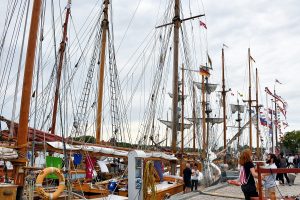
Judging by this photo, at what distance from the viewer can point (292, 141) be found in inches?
3684

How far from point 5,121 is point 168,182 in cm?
955

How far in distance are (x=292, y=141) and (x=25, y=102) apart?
93036 mm

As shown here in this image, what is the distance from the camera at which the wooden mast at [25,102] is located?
9.43 metres

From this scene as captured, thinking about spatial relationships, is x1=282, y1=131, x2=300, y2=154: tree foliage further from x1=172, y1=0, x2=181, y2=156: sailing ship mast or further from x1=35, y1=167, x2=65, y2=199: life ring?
x1=35, y1=167, x2=65, y2=199: life ring

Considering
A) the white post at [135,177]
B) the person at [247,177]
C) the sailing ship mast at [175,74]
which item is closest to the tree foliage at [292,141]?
the sailing ship mast at [175,74]

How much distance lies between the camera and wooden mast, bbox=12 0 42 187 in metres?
9.43

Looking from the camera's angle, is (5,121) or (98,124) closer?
(5,121)

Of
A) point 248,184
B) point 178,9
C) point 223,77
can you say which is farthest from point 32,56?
point 223,77

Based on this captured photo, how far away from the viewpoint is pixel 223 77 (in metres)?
44.8

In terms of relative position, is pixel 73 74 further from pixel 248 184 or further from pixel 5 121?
pixel 248 184

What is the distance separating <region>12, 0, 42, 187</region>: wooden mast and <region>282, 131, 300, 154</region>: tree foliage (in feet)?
299

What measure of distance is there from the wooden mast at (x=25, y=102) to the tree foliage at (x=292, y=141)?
91239 mm

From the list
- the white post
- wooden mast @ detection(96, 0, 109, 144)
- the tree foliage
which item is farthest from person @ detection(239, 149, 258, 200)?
the tree foliage

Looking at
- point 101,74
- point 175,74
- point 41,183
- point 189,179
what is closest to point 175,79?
point 175,74
